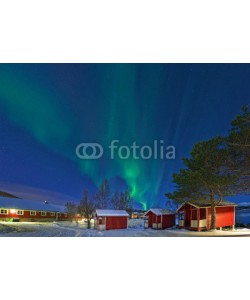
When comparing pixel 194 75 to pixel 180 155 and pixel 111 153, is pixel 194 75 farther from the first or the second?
pixel 111 153

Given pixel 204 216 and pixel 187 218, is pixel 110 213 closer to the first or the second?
pixel 187 218

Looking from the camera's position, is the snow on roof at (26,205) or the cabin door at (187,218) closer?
the snow on roof at (26,205)

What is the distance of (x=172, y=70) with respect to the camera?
4.34m

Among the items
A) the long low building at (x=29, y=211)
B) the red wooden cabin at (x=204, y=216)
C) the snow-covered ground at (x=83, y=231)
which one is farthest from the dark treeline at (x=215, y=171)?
the long low building at (x=29, y=211)

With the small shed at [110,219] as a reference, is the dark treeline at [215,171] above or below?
above

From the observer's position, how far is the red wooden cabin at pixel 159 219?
446 cm

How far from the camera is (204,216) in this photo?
4512 millimetres

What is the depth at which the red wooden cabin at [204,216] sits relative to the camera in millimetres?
4461

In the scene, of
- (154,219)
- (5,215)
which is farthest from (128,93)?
(5,215)

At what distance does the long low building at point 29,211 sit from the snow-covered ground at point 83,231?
0.12 meters

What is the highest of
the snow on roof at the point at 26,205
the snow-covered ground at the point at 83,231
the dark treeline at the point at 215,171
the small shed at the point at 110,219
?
the dark treeline at the point at 215,171
